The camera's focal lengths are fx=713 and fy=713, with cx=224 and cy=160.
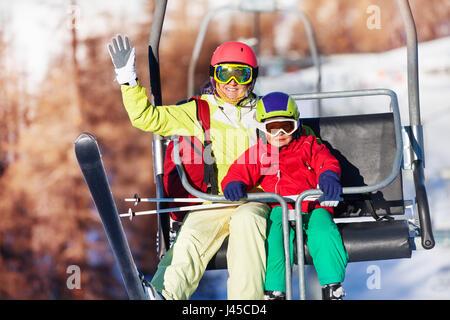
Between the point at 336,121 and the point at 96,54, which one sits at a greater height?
the point at 96,54

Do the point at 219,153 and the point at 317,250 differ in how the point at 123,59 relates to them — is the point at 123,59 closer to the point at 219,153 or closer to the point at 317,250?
the point at 219,153

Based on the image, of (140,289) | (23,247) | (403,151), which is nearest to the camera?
(140,289)

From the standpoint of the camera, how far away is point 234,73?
285 cm

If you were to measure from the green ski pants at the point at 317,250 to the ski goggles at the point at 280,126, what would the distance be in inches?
12.6

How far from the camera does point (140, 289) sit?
90.0 inches

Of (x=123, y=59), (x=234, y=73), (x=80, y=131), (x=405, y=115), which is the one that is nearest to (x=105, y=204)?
(x=123, y=59)

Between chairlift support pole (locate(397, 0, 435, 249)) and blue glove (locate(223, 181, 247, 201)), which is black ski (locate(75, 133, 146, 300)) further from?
chairlift support pole (locate(397, 0, 435, 249))

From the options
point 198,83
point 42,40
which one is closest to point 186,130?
point 198,83

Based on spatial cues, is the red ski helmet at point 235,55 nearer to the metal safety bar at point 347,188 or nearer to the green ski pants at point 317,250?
the metal safety bar at point 347,188

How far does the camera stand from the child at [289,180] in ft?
7.91

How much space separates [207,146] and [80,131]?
6.71 m

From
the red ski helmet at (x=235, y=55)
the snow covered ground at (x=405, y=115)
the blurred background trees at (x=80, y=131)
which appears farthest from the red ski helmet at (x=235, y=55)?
the blurred background trees at (x=80, y=131)

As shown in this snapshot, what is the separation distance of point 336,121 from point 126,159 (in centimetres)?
630
